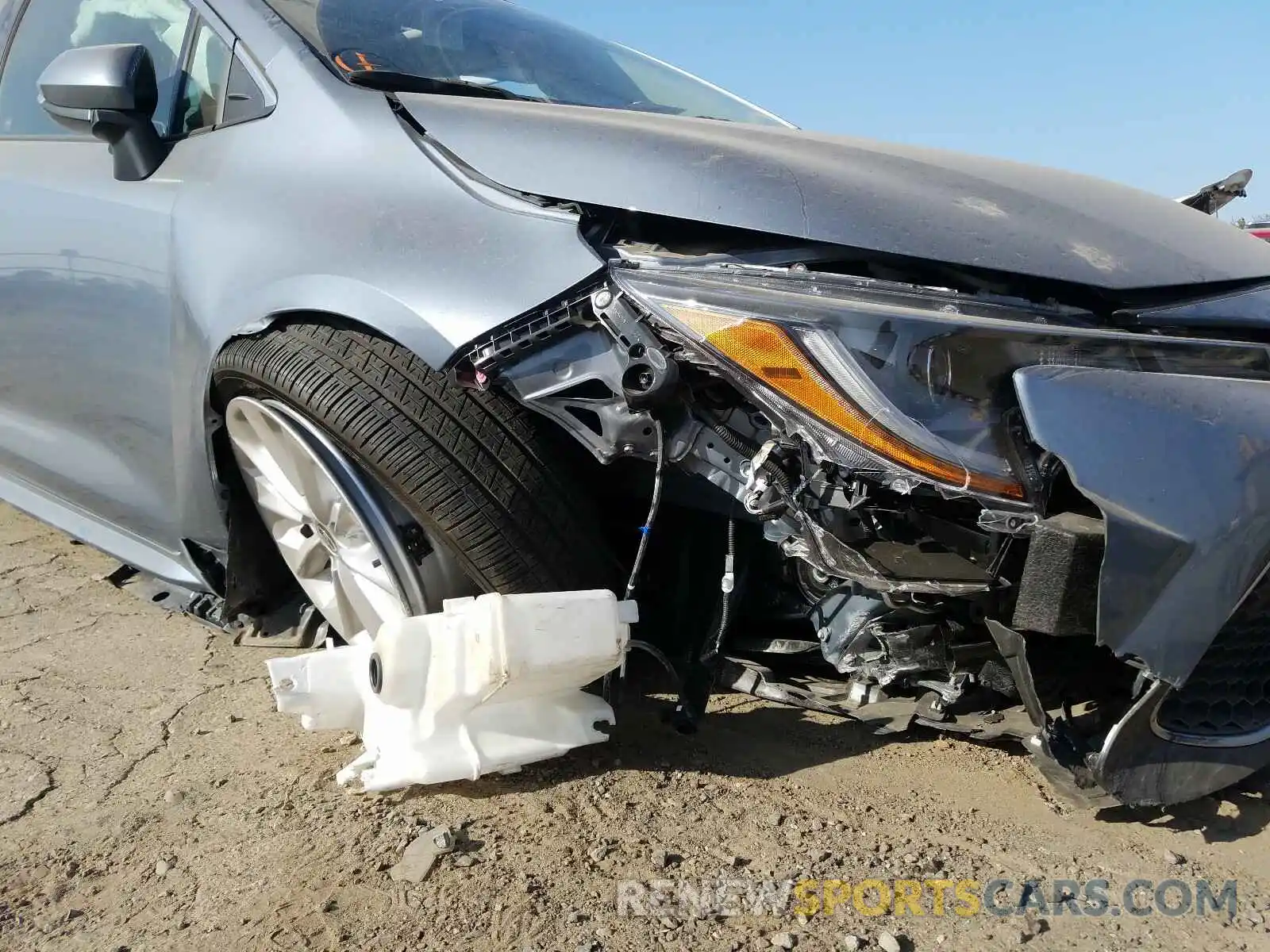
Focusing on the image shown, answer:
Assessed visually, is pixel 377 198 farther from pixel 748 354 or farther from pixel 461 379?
pixel 748 354

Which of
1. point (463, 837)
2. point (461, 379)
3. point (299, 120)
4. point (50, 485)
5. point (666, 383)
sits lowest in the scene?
point (50, 485)

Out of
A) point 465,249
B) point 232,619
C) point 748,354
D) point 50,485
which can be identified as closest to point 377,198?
point 465,249

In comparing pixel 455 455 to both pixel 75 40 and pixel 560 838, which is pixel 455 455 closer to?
pixel 560 838

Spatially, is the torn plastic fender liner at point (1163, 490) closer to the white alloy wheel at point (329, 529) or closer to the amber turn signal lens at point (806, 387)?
the amber turn signal lens at point (806, 387)

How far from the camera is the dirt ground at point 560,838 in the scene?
1.41 metres

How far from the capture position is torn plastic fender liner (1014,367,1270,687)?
1.33m

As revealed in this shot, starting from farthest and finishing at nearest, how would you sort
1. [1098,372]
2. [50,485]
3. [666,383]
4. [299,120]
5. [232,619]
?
[50,485], [232,619], [299,120], [666,383], [1098,372]

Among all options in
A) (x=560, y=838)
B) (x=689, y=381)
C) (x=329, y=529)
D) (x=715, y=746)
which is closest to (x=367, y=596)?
(x=329, y=529)

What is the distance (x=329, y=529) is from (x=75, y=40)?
6.02 ft

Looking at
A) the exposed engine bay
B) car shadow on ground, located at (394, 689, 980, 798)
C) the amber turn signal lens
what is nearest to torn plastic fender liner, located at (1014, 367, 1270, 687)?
the exposed engine bay

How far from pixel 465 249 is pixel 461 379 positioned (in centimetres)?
23

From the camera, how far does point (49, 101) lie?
7.14 ft

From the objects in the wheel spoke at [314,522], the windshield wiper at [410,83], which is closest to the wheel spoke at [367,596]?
the wheel spoke at [314,522]

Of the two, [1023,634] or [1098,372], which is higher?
[1098,372]
